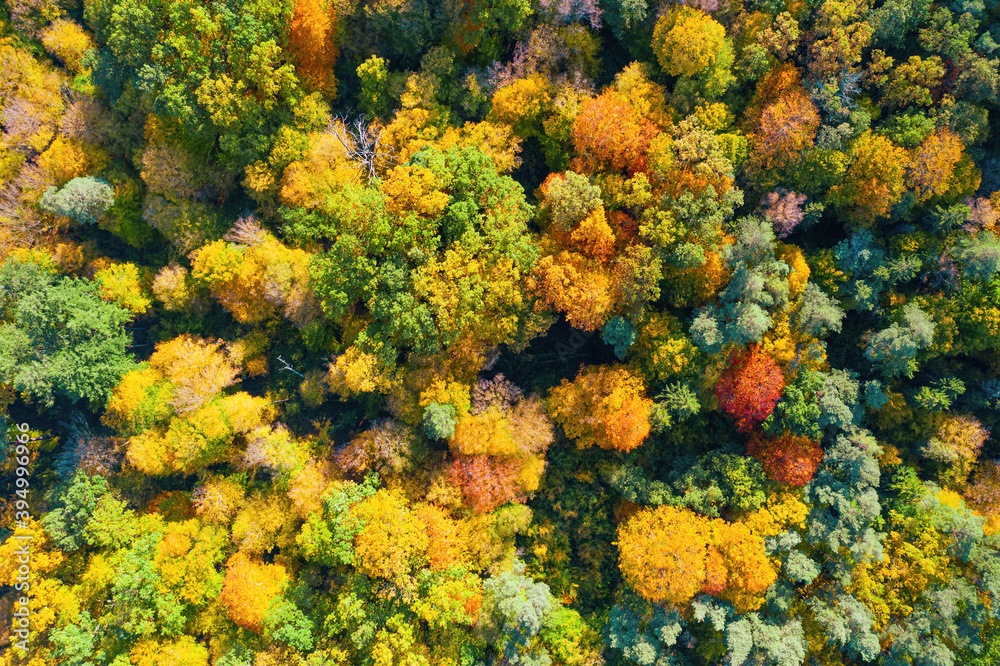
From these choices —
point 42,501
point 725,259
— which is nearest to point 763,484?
point 725,259

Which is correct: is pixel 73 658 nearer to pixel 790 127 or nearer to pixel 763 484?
pixel 763 484

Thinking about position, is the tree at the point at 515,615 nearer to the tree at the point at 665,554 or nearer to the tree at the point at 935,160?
the tree at the point at 665,554

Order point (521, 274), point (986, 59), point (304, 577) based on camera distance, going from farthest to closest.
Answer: point (304, 577)
point (521, 274)
point (986, 59)

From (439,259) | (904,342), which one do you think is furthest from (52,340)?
(904,342)

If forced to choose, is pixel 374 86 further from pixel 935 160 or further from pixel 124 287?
pixel 935 160

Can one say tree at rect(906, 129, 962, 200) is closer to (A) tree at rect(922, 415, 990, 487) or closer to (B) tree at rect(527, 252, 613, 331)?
(A) tree at rect(922, 415, 990, 487)

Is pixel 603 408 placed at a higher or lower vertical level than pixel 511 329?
lower

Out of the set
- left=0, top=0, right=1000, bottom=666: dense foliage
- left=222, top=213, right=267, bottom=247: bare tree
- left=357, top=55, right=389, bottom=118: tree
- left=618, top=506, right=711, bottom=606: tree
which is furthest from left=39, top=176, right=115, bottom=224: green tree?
left=618, top=506, right=711, bottom=606: tree
